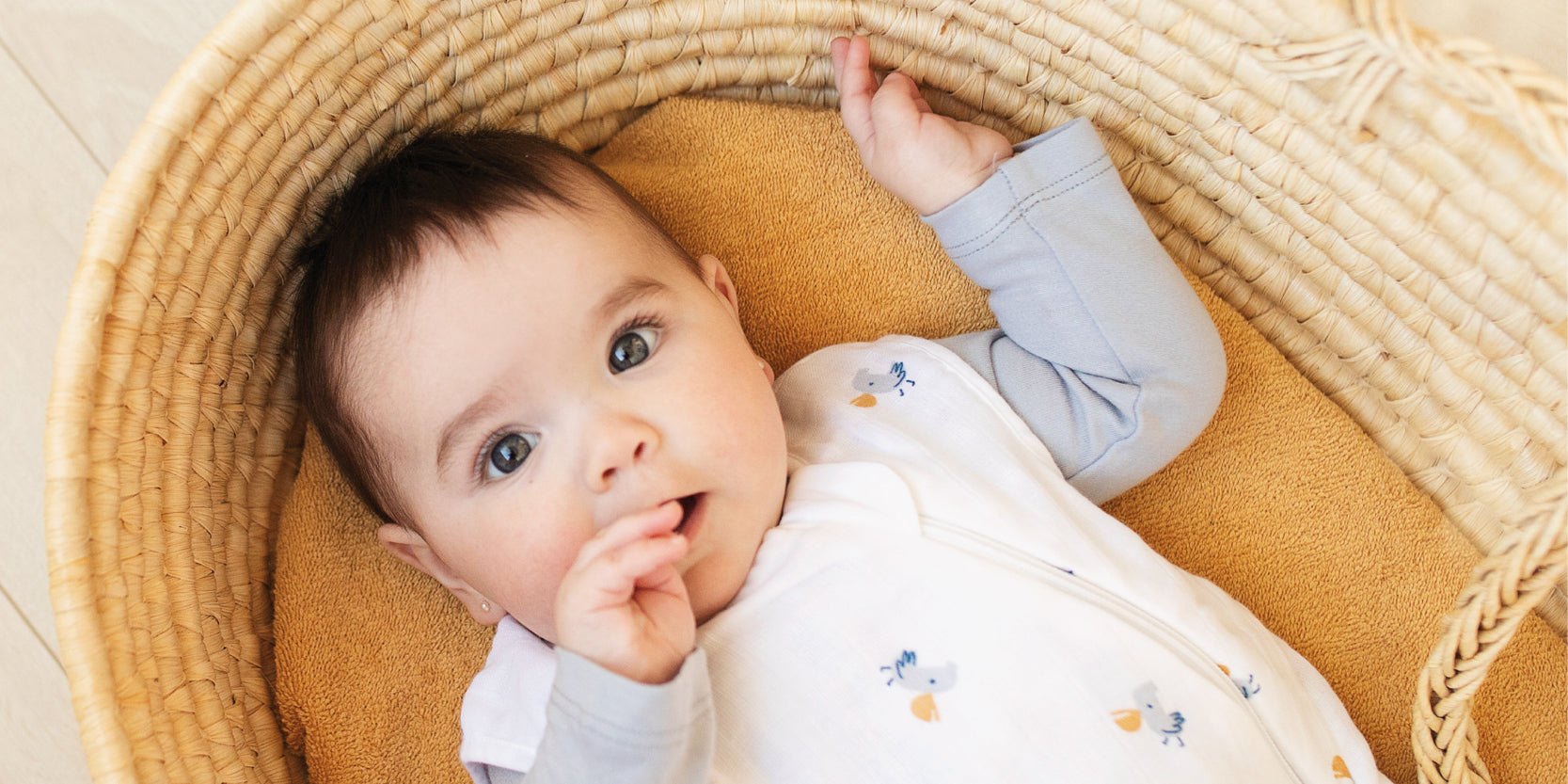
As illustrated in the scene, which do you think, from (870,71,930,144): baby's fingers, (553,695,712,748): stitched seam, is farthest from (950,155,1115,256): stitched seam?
(553,695,712,748): stitched seam

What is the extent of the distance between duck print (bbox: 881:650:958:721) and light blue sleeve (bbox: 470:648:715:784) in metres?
0.16

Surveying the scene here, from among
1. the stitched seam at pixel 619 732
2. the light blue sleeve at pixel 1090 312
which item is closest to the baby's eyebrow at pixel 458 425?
the stitched seam at pixel 619 732

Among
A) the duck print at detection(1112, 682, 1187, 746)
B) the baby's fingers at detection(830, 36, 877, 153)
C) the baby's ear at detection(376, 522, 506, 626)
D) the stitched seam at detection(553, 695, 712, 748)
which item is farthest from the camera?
the baby's fingers at detection(830, 36, 877, 153)

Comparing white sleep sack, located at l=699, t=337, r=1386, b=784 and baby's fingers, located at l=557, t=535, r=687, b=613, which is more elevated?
baby's fingers, located at l=557, t=535, r=687, b=613

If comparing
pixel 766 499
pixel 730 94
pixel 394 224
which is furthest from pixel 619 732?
pixel 730 94

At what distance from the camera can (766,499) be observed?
84cm

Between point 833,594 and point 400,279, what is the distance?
413 millimetres

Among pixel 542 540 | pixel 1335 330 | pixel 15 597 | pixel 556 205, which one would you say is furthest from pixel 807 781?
pixel 15 597

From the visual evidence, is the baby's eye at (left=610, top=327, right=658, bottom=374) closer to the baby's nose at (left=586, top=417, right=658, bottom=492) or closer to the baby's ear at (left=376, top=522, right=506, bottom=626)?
the baby's nose at (left=586, top=417, right=658, bottom=492)

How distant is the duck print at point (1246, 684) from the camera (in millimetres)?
851

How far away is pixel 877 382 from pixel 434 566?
0.43 meters

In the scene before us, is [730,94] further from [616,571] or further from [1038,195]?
[616,571]

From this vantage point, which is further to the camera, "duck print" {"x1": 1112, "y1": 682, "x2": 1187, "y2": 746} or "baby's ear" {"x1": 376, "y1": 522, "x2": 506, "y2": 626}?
"baby's ear" {"x1": 376, "y1": 522, "x2": 506, "y2": 626}

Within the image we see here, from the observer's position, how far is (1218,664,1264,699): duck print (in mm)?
851
